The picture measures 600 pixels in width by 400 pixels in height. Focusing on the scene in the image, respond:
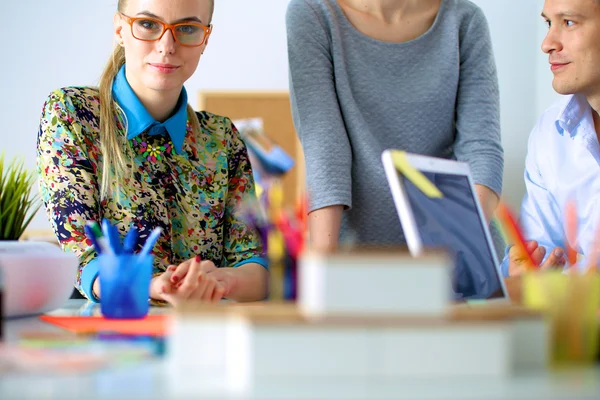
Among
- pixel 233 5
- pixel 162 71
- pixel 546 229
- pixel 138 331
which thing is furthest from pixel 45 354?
pixel 233 5

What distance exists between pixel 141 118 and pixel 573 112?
1.10 metres

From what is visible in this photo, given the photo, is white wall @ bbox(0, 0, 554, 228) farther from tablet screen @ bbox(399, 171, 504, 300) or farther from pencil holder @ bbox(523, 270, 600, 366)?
pencil holder @ bbox(523, 270, 600, 366)

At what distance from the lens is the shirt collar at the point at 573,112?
6.70ft

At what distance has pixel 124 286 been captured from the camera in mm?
1147

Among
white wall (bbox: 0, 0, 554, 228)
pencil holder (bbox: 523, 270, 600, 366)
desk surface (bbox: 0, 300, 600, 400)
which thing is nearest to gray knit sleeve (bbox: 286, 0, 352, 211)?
pencil holder (bbox: 523, 270, 600, 366)

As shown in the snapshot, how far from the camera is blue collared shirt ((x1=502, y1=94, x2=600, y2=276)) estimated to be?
1880mm

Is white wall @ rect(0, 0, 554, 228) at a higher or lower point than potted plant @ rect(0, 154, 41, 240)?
higher

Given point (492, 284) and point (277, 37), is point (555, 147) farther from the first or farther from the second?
point (277, 37)

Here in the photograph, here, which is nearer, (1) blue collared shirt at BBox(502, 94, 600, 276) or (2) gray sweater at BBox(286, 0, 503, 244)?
(2) gray sweater at BBox(286, 0, 503, 244)

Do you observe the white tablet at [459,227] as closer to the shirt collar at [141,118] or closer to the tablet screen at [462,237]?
the tablet screen at [462,237]

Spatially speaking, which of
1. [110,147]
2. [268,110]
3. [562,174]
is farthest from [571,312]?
[268,110]

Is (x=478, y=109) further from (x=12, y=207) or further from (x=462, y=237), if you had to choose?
(x=12, y=207)

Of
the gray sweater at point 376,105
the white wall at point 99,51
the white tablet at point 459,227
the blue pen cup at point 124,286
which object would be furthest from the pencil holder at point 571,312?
the white wall at point 99,51

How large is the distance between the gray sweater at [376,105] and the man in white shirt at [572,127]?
28 centimetres
